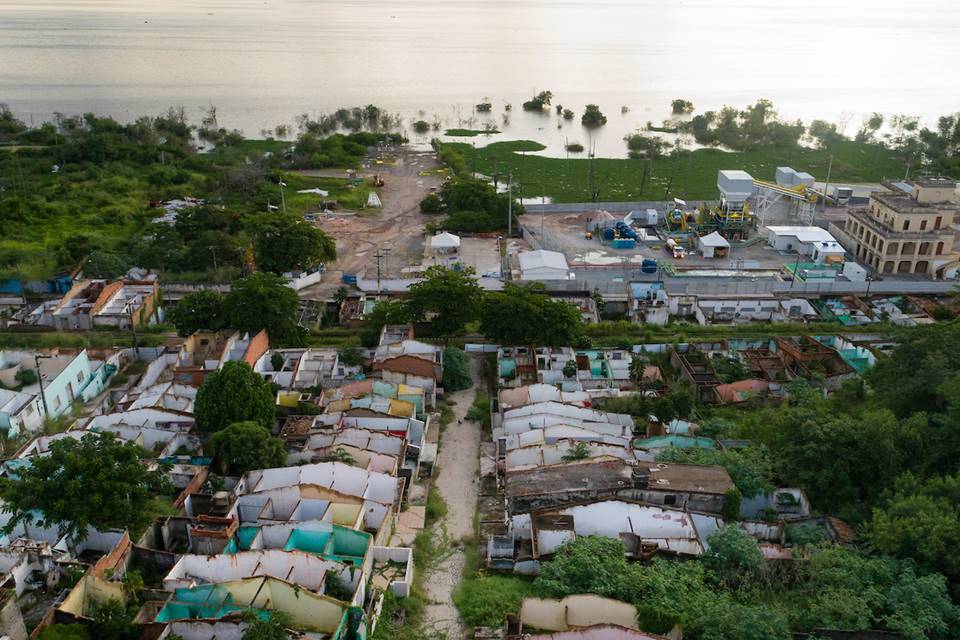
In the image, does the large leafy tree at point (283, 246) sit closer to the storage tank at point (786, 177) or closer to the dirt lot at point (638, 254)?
the dirt lot at point (638, 254)

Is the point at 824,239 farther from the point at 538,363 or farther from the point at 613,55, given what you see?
the point at 613,55

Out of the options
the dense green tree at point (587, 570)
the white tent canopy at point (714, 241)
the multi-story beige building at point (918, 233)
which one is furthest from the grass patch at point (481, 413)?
the multi-story beige building at point (918, 233)

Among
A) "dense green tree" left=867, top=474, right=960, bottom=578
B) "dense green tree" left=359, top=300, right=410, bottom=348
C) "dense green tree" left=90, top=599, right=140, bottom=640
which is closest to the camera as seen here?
"dense green tree" left=90, top=599, right=140, bottom=640

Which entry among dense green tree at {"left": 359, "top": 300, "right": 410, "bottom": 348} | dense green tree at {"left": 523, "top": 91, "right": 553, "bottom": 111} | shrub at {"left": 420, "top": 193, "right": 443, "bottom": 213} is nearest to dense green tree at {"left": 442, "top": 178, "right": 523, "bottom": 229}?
shrub at {"left": 420, "top": 193, "right": 443, "bottom": 213}

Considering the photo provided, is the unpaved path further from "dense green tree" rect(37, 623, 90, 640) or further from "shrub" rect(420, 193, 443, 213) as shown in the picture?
"shrub" rect(420, 193, 443, 213)

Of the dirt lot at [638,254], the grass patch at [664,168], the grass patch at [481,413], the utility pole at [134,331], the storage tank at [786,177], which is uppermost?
the storage tank at [786,177]

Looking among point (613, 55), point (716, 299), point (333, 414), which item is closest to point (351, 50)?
point (613, 55)
